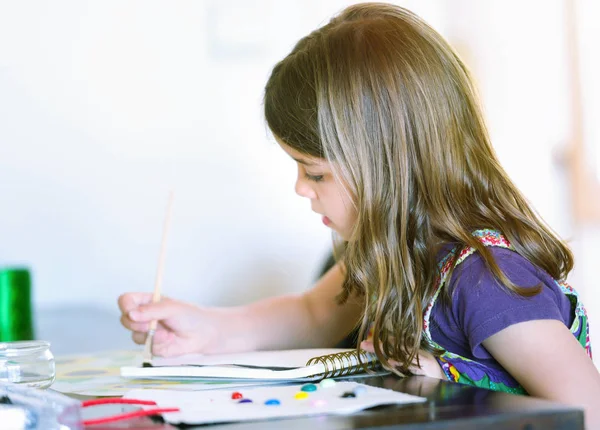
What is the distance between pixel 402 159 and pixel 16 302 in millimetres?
941

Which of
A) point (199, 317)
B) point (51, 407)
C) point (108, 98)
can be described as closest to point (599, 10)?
point (108, 98)

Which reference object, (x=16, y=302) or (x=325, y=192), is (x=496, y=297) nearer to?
(x=325, y=192)

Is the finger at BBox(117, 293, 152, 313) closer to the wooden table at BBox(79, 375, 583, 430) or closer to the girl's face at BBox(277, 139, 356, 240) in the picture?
the girl's face at BBox(277, 139, 356, 240)

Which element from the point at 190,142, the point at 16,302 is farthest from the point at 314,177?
the point at 190,142

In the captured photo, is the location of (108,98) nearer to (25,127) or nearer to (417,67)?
(25,127)

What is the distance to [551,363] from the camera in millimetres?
830

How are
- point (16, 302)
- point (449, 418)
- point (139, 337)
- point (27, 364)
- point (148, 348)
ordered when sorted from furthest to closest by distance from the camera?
point (16, 302) < point (139, 337) < point (148, 348) < point (27, 364) < point (449, 418)

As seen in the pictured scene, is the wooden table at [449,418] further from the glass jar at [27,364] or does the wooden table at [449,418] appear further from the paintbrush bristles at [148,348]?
the paintbrush bristles at [148,348]

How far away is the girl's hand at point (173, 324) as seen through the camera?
1137 millimetres

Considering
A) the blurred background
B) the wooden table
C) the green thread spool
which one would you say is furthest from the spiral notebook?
the blurred background

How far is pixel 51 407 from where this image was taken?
1.85ft

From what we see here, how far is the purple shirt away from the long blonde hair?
35mm

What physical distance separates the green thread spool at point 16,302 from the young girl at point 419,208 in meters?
0.54

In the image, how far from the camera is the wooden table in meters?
0.57
